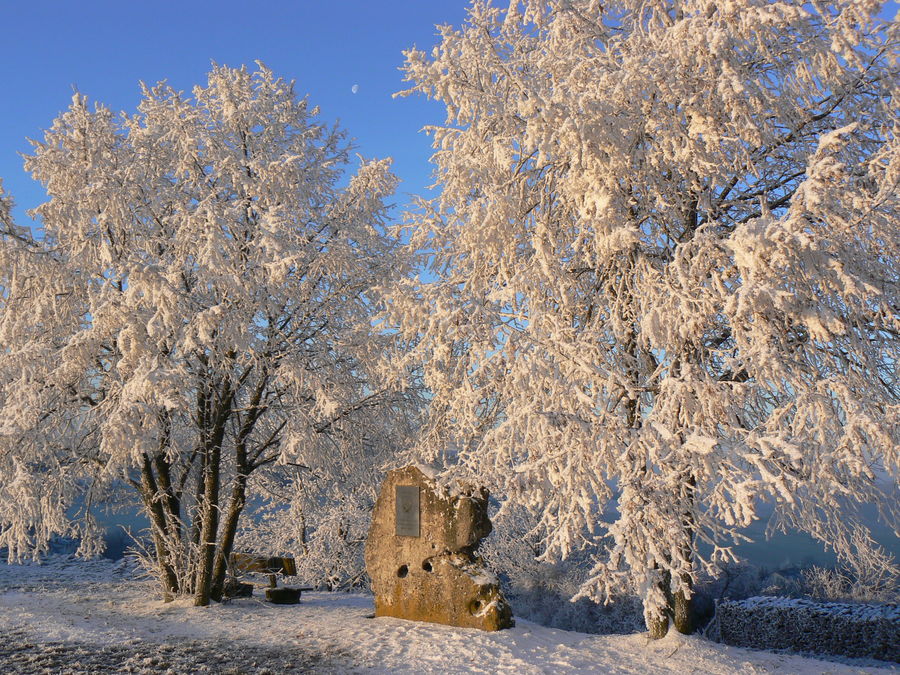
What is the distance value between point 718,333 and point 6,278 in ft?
34.8

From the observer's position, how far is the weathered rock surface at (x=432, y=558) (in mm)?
8688

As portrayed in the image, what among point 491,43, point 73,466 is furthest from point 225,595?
point 491,43

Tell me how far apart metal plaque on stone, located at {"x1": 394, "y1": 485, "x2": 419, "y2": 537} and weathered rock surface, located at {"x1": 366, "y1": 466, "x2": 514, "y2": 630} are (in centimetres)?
1

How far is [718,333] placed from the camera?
323 inches

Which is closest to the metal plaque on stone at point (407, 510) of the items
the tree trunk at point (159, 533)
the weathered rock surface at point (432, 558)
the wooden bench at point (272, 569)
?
the weathered rock surface at point (432, 558)

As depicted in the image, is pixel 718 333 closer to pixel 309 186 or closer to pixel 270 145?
pixel 309 186

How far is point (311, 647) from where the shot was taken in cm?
770

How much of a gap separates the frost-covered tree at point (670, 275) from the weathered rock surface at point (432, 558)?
128 cm

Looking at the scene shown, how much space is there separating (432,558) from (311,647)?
2.07 m

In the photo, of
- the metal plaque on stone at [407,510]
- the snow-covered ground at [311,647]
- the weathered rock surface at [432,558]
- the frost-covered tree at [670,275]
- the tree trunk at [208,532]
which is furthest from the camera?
the tree trunk at [208,532]

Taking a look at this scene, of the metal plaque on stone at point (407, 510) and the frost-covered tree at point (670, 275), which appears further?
the metal plaque on stone at point (407, 510)

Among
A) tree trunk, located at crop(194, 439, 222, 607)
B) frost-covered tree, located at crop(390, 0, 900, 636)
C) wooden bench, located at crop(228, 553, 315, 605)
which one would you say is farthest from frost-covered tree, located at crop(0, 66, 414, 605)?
frost-covered tree, located at crop(390, 0, 900, 636)

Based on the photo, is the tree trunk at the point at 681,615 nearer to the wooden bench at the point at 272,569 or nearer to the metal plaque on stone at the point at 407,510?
the metal plaque on stone at the point at 407,510

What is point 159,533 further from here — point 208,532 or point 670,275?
point 670,275
